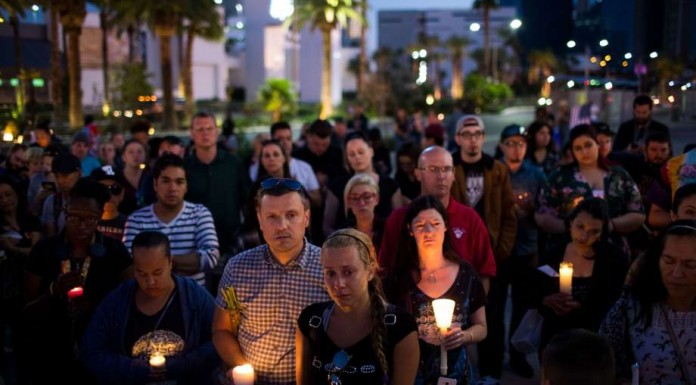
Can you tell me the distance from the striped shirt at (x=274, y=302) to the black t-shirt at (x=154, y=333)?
0.70m

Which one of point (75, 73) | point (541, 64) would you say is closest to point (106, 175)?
point (75, 73)

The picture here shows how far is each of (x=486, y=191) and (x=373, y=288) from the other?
3048 mm

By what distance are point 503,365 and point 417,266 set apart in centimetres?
258

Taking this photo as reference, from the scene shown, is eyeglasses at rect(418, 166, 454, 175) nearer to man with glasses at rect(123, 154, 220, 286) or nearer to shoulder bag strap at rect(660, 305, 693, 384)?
man with glasses at rect(123, 154, 220, 286)

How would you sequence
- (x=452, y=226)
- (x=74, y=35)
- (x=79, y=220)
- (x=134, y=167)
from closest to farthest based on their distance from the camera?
(x=79, y=220)
(x=452, y=226)
(x=134, y=167)
(x=74, y=35)

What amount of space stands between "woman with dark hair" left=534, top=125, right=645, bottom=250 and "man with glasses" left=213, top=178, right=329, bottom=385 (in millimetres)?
3148

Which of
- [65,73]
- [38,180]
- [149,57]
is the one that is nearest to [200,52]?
[149,57]

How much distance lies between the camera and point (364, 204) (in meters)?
5.93

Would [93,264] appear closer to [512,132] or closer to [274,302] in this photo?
[274,302]

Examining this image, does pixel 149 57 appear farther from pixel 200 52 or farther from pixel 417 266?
pixel 417 266

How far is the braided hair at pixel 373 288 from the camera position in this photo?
325 centimetres

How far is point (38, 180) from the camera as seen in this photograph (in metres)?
8.30

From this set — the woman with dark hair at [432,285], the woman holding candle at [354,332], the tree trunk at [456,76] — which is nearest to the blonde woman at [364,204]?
the woman with dark hair at [432,285]

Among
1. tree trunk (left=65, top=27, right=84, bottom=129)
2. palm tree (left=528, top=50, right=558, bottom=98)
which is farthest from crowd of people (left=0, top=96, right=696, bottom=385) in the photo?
palm tree (left=528, top=50, right=558, bottom=98)
